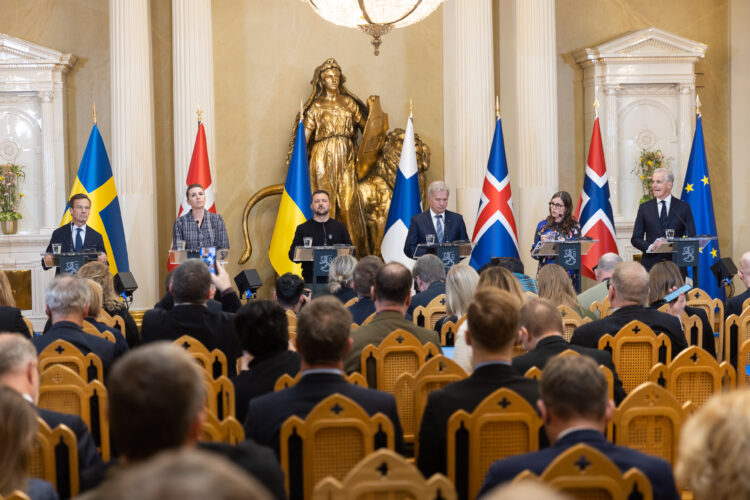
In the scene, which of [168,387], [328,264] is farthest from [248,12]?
[168,387]

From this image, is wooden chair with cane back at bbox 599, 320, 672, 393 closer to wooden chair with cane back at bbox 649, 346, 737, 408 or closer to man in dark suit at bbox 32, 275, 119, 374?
wooden chair with cane back at bbox 649, 346, 737, 408

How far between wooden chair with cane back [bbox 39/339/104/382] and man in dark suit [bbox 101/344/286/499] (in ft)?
8.88

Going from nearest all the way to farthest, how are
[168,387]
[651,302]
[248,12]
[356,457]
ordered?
[168,387], [356,457], [651,302], [248,12]

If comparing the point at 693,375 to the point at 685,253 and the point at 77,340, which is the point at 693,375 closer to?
the point at 77,340

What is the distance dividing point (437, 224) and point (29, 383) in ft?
19.5

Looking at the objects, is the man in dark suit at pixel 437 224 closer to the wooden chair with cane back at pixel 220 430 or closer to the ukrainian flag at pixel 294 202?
the ukrainian flag at pixel 294 202

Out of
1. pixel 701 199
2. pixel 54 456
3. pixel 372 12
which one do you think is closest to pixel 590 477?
pixel 54 456

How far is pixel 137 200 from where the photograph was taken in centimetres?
1020

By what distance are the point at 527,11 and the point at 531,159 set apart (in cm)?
165

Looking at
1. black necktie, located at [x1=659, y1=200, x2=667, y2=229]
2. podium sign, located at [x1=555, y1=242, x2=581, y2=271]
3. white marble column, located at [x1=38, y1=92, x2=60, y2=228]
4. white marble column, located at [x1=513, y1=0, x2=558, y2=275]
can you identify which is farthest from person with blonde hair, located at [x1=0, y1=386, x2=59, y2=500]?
white marble column, located at [x1=38, y1=92, x2=60, y2=228]

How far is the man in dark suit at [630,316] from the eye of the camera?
497 centimetres

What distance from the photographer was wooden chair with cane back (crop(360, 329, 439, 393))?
4504 mm

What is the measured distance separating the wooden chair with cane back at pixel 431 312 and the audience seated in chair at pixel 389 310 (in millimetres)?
1418

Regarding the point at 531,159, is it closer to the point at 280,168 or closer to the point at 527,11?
the point at 527,11
